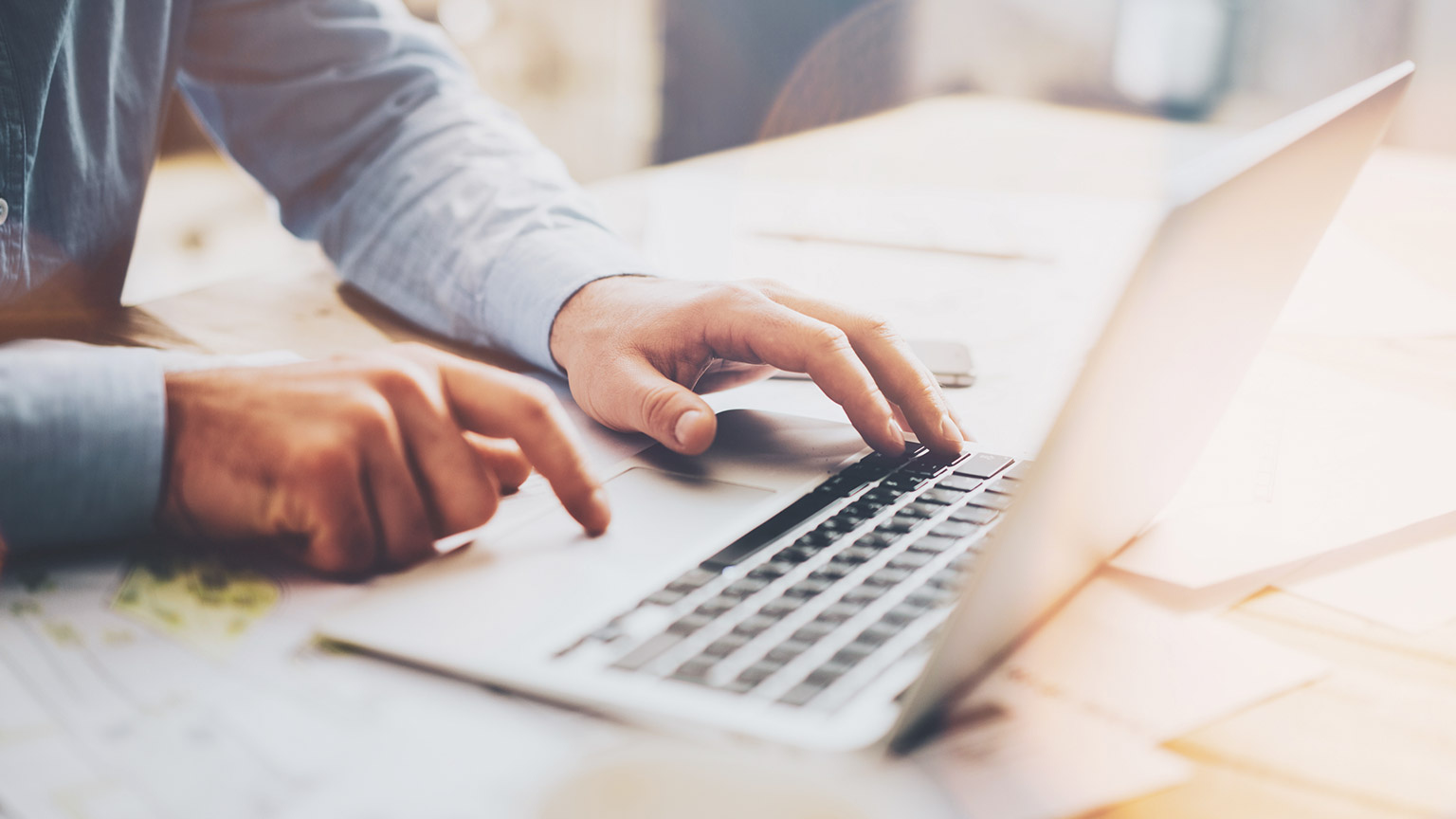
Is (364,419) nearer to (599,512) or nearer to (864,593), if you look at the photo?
(599,512)

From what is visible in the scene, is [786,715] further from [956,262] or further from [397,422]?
[956,262]

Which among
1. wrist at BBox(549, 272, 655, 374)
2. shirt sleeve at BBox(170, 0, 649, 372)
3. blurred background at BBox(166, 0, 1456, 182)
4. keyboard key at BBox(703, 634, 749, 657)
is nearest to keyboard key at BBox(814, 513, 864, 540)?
keyboard key at BBox(703, 634, 749, 657)

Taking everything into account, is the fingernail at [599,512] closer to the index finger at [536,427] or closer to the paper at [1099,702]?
the index finger at [536,427]

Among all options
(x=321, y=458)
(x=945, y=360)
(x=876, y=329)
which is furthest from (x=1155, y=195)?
(x=321, y=458)

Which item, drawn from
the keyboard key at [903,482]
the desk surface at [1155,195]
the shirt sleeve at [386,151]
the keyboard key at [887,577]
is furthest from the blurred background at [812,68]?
the keyboard key at [887,577]

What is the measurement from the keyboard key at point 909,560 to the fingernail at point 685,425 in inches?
6.1

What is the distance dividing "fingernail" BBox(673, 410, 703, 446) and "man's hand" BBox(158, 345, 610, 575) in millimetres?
104

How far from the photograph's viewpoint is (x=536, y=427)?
0.43 meters

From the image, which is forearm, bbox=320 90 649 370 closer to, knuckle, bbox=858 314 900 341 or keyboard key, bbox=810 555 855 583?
knuckle, bbox=858 314 900 341

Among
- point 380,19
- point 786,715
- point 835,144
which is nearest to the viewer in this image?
point 786,715

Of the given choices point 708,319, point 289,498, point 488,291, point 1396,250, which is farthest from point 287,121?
point 1396,250

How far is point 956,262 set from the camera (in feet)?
3.41

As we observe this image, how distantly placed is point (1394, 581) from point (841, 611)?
0.27 meters

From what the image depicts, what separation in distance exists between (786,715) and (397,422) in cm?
21
